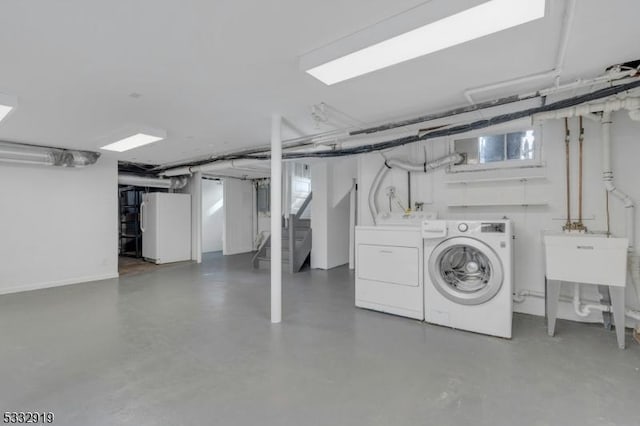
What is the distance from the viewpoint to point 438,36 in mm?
1813

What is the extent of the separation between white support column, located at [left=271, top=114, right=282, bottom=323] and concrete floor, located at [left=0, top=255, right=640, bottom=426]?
0.78 ft

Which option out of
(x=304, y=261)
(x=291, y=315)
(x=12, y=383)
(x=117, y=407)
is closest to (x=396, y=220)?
(x=291, y=315)

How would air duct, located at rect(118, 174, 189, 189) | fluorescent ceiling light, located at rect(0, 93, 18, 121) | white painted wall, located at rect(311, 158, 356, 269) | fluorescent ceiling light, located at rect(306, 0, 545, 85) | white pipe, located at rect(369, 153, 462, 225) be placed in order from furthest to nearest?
air duct, located at rect(118, 174, 189, 189) < white painted wall, located at rect(311, 158, 356, 269) < white pipe, located at rect(369, 153, 462, 225) < fluorescent ceiling light, located at rect(0, 93, 18, 121) < fluorescent ceiling light, located at rect(306, 0, 545, 85)

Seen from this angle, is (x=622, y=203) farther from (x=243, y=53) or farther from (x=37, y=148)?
(x=37, y=148)

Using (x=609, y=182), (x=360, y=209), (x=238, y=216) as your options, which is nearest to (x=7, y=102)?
(x=360, y=209)

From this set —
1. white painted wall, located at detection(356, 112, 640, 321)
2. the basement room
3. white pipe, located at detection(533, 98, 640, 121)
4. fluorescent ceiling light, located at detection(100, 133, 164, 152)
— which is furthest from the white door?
white pipe, located at detection(533, 98, 640, 121)

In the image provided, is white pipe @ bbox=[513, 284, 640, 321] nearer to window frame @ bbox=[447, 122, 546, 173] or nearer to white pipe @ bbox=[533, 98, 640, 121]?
window frame @ bbox=[447, 122, 546, 173]

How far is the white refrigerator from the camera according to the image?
711 cm

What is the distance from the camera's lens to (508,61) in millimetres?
2188

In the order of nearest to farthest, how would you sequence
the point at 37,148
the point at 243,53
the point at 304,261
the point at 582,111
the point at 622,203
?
1. the point at 243,53
2. the point at 582,111
3. the point at 622,203
4. the point at 37,148
5. the point at 304,261

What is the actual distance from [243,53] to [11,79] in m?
2.01

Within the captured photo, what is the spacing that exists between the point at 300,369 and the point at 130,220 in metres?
8.12

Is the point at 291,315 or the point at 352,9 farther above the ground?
the point at 352,9

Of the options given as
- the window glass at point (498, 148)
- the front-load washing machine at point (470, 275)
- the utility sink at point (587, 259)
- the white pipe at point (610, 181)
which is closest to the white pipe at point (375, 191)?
the window glass at point (498, 148)
